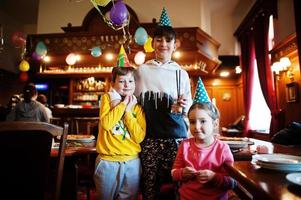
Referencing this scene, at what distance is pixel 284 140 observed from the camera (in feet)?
7.86

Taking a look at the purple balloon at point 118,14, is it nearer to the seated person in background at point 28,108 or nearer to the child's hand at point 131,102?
the seated person in background at point 28,108

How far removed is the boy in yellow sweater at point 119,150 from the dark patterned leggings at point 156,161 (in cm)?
5

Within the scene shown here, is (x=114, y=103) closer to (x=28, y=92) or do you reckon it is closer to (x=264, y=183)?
(x=264, y=183)

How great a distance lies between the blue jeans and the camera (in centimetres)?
145

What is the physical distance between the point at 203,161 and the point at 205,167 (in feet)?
0.10

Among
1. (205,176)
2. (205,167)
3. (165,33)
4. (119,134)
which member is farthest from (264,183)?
(165,33)

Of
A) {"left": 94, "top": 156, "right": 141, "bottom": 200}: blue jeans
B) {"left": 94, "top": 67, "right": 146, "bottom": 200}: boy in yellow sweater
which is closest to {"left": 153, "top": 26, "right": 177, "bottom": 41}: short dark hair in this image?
{"left": 94, "top": 67, "right": 146, "bottom": 200}: boy in yellow sweater

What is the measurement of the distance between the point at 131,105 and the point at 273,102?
15.4 ft

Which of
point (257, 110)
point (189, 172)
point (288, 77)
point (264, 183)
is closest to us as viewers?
point (264, 183)

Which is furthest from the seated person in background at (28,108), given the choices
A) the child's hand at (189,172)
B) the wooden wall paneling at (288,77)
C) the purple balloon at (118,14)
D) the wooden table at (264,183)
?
the wooden wall paneling at (288,77)

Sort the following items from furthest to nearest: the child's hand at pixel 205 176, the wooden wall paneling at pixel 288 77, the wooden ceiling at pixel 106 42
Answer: the wooden ceiling at pixel 106 42, the wooden wall paneling at pixel 288 77, the child's hand at pixel 205 176

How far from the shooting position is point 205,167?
1236 mm

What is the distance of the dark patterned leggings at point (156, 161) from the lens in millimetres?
1463

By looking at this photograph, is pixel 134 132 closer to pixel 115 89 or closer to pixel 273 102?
pixel 115 89
